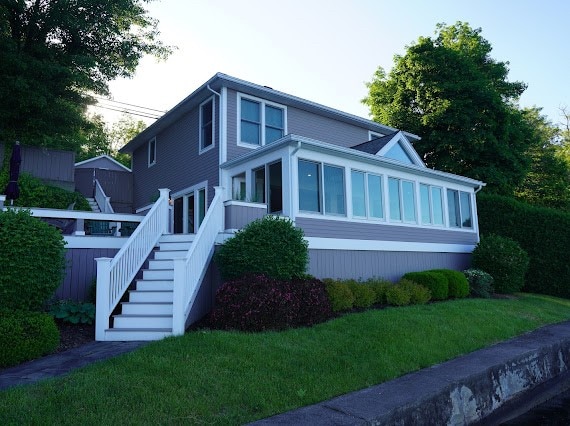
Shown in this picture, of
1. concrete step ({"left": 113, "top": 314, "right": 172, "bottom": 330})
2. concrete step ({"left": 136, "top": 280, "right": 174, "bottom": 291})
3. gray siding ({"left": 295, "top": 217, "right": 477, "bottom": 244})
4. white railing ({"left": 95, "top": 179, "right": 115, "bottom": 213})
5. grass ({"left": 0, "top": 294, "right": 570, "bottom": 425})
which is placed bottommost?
grass ({"left": 0, "top": 294, "right": 570, "bottom": 425})

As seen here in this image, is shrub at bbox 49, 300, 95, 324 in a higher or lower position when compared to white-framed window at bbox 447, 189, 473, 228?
lower

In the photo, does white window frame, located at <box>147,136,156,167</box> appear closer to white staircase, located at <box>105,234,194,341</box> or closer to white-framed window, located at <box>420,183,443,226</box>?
white staircase, located at <box>105,234,194,341</box>

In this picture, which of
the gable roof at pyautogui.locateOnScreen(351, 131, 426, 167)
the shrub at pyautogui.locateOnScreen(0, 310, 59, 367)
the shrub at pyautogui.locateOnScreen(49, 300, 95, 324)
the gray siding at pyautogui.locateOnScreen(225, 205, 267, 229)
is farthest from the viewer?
the gable roof at pyautogui.locateOnScreen(351, 131, 426, 167)

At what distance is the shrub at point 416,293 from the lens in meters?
11.0

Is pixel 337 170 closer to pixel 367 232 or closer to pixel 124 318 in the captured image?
pixel 367 232

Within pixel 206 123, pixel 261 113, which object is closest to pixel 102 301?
pixel 206 123

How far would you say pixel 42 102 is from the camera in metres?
14.4

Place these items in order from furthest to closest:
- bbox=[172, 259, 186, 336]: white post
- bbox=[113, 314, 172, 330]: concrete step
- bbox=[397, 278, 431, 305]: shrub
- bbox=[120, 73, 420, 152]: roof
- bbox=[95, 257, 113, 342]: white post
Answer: bbox=[120, 73, 420, 152]: roof, bbox=[397, 278, 431, 305]: shrub, bbox=[113, 314, 172, 330]: concrete step, bbox=[95, 257, 113, 342]: white post, bbox=[172, 259, 186, 336]: white post

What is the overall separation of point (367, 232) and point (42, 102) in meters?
11.5

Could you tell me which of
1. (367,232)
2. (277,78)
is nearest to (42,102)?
(277,78)

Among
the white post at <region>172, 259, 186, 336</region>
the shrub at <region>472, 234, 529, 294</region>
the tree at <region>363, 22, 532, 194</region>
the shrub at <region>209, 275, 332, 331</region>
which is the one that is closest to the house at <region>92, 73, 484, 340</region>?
the white post at <region>172, 259, 186, 336</region>

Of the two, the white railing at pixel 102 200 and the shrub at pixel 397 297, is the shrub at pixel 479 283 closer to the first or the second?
the shrub at pixel 397 297

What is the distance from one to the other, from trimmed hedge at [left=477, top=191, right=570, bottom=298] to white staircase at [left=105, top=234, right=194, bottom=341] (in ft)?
42.9

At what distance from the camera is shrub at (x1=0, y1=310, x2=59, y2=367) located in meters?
6.16
